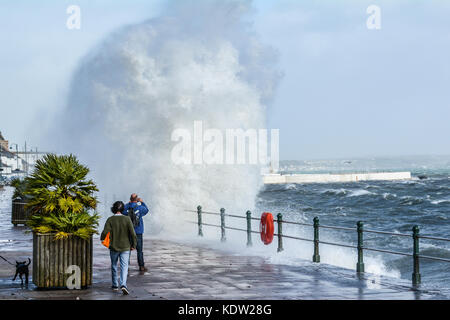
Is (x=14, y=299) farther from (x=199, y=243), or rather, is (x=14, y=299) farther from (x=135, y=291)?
(x=199, y=243)

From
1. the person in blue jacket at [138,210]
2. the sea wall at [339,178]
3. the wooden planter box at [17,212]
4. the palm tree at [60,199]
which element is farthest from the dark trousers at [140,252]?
the sea wall at [339,178]

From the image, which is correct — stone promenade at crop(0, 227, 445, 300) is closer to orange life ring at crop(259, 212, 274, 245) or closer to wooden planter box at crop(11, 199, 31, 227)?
orange life ring at crop(259, 212, 274, 245)

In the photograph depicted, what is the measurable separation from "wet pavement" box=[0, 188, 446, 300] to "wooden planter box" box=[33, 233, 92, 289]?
197mm

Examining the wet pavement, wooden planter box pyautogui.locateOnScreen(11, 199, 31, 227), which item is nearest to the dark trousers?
the wet pavement

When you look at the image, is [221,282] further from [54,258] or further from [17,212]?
[17,212]

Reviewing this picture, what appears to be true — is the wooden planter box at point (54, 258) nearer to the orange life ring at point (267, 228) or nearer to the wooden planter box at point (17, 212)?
the orange life ring at point (267, 228)

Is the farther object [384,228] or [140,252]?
[384,228]

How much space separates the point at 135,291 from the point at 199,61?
20.3m

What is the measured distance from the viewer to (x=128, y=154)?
2991 cm

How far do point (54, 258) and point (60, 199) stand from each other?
99cm

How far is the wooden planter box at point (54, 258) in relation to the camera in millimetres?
11469

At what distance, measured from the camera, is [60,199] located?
39.0ft

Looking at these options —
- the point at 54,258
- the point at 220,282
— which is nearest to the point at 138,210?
the point at 220,282
